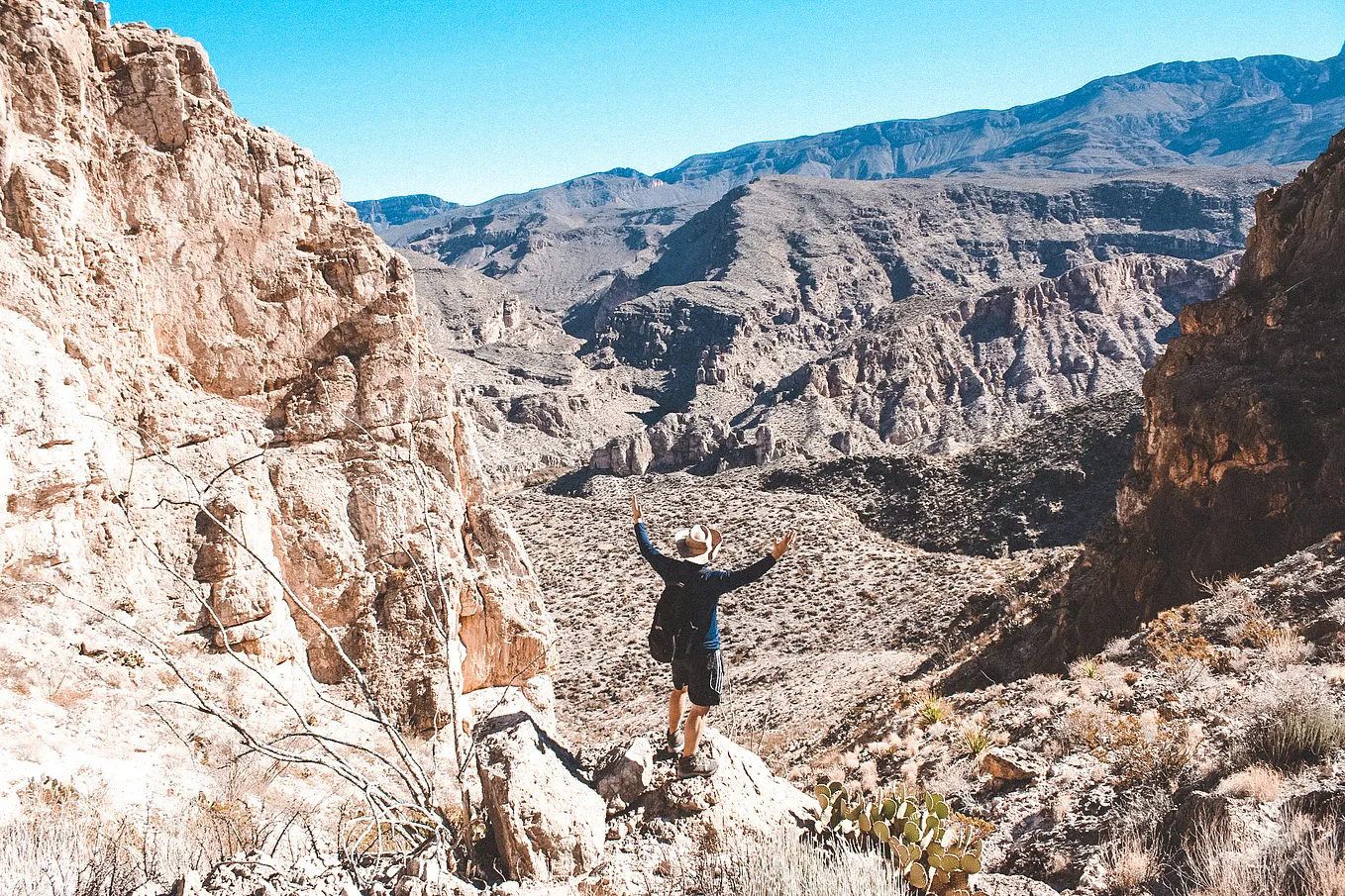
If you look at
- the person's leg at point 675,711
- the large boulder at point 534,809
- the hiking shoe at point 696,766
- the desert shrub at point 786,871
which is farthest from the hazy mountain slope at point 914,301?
the desert shrub at point 786,871

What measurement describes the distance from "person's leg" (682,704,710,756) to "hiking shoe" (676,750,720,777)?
0.05 meters

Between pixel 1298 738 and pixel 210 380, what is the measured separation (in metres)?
11.3

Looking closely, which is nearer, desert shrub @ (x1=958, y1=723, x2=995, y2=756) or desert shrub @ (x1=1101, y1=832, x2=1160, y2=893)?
desert shrub @ (x1=1101, y1=832, x2=1160, y2=893)

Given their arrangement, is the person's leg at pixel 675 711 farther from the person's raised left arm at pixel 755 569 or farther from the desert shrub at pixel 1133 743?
the desert shrub at pixel 1133 743

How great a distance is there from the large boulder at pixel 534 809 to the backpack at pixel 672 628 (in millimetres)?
943

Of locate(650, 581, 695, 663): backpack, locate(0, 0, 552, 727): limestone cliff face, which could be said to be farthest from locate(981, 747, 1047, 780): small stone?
locate(0, 0, 552, 727): limestone cliff face

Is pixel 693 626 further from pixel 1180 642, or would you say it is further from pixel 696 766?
pixel 1180 642

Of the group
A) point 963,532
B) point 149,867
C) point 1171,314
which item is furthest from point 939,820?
point 1171,314

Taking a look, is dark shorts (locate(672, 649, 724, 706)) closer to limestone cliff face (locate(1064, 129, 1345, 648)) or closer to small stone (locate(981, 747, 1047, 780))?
small stone (locate(981, 747, 1047, 780))

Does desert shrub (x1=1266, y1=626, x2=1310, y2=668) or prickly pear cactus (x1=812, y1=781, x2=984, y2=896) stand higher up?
prickly pear cactus (x1=812, y1=781, x2=984, y2=896)

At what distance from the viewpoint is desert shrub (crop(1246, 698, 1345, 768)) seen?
4543mm

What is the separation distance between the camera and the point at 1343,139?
1706 centimetres

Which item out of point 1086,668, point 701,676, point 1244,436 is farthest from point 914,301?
point 701,676

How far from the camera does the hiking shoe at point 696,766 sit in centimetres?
466
